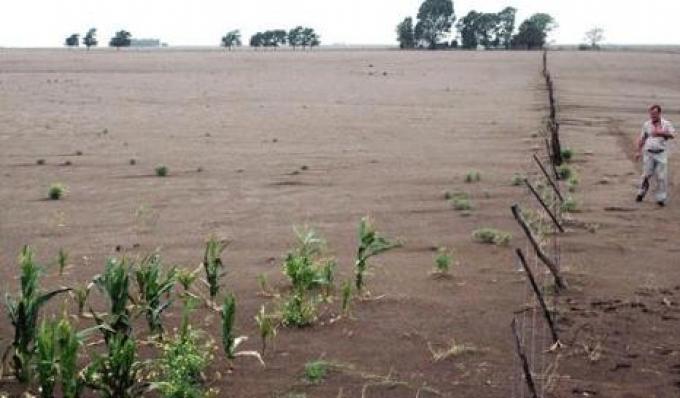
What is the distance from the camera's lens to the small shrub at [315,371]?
591 cm

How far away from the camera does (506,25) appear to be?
10388 centimetres

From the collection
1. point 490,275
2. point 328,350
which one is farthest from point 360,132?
point 328,350

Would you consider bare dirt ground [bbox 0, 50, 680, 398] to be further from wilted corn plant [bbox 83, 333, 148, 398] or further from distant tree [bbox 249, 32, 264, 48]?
distant tree [bbox 249, 32, 264, 48]

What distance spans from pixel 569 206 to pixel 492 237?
84.5 inches

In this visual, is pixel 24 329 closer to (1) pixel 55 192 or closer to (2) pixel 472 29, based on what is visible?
(1) pixel 55 192

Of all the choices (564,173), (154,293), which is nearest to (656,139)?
(564,173)

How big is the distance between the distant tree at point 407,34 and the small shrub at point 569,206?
99525mm

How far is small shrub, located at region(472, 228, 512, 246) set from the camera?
9531 mm

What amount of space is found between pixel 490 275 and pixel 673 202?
5.14 m

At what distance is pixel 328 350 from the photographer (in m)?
6.45

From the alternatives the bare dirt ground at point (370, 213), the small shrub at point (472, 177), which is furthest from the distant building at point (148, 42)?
the small shrub at point (472, 177)

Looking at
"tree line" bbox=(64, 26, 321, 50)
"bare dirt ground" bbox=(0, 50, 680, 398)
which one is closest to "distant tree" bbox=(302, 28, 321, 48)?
"tree line" bbox=(64, 26, 321, 50)

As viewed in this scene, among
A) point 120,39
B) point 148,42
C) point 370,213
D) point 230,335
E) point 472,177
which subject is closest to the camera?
point 230,335

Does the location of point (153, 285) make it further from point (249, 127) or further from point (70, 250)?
point (249, 127)
